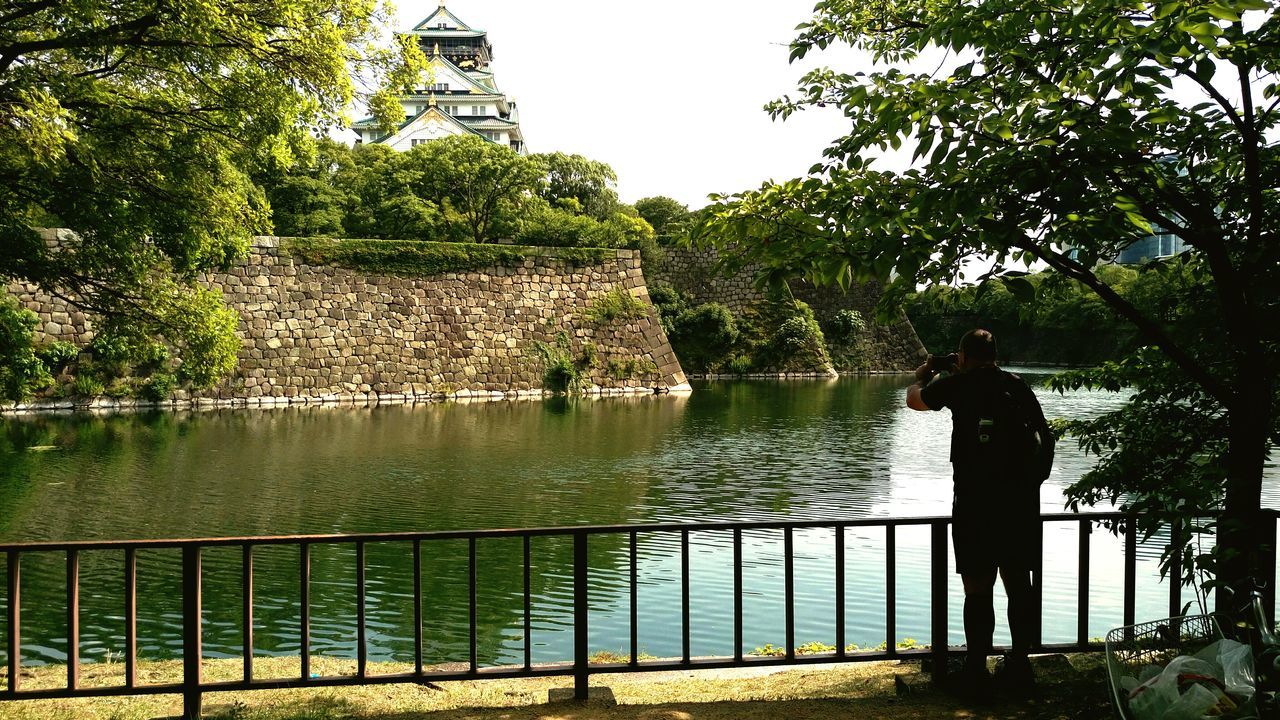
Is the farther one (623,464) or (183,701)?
(623,464)

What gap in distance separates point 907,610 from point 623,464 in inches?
278

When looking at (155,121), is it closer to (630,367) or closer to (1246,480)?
(1246,480)

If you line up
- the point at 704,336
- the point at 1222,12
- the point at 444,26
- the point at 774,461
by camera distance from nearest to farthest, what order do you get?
the point at 1222,12 < the point at 774,461 < the point at 704,336 < the point at 444,26

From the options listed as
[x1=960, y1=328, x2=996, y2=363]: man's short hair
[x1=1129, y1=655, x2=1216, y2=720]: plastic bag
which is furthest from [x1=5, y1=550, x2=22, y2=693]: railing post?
[x1=1129, y1=655, x2=1216, y2=720]: plastic bag

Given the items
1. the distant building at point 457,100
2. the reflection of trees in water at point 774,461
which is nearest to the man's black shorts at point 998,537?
the reflection of trees in water at point 774,461

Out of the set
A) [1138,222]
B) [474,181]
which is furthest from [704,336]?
[1138,222]

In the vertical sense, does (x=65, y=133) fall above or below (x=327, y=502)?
above

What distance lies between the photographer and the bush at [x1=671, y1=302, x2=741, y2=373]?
37469mm

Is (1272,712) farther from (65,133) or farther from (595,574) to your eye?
(65,133)

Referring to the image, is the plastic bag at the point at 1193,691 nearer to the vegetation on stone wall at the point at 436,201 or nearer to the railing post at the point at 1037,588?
the railing post at the point at 1037,588

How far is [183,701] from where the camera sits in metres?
3.85

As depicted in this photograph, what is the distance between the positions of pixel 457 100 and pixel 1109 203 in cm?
7069

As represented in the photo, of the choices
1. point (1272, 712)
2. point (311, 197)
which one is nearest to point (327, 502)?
point (1272, 712)

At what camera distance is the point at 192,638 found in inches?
146
